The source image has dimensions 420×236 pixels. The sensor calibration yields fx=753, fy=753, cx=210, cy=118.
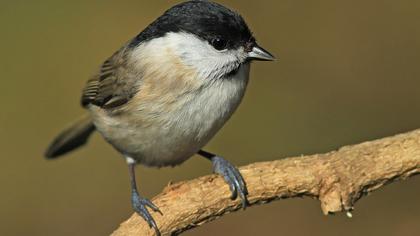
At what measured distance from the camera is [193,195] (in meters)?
2.71

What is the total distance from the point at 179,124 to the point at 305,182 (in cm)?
70

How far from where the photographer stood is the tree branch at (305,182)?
8.39 feet

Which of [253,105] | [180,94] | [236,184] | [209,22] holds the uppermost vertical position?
[209,22]

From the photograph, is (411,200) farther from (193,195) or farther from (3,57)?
(3,57)

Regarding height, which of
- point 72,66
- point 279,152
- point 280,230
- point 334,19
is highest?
point 334,19

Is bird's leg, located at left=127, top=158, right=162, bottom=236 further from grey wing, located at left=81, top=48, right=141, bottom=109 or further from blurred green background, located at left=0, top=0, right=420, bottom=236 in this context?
blurred green background, located at left=0, top=0, right=420, bottom=236

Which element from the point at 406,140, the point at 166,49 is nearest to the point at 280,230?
the point at 166,49

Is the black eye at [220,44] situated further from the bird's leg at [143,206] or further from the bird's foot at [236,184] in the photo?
the bird's leg at [143,206]

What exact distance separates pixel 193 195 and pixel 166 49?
Result: 72 cm

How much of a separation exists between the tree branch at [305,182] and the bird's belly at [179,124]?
359mm

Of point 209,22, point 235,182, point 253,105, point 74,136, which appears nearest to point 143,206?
point 235,182

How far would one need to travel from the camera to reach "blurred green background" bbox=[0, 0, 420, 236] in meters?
4.85

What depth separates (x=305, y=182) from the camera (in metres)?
2.62

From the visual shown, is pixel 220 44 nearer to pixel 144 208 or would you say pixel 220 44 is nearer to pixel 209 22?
pixel 209 22
